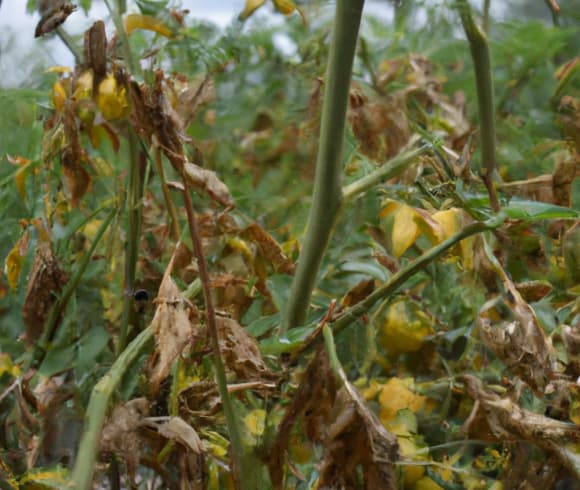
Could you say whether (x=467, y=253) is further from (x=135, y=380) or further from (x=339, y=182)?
(x=135, y=380)

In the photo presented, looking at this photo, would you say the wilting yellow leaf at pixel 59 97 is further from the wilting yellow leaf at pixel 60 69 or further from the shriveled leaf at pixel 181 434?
the shriveled leaf at pixel 181 434

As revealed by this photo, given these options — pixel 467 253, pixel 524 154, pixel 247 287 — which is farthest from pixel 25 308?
pixel 524 154

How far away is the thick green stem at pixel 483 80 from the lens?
1.74ft

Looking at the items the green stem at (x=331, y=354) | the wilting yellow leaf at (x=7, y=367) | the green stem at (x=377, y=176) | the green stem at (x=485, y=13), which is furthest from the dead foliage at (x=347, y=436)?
the green stem at (x=485, y=13)

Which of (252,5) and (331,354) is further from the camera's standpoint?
(252,5)

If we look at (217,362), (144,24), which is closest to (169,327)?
(217,362)

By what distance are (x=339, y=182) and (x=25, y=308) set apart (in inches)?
8.7

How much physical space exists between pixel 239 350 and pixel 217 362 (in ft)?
0.08

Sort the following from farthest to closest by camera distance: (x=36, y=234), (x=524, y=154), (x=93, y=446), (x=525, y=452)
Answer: (x=524, y=154)
(x=36, y=234)
(x=525, y=452)
(x=93, y=446)

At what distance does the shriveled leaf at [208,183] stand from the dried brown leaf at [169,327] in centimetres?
5

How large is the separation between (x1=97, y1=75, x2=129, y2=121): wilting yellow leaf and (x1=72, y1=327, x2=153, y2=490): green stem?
124 mm

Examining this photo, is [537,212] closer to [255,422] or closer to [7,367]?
[255,422]

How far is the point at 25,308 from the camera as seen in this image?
515 millimetres

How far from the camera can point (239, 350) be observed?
41 centimetres
